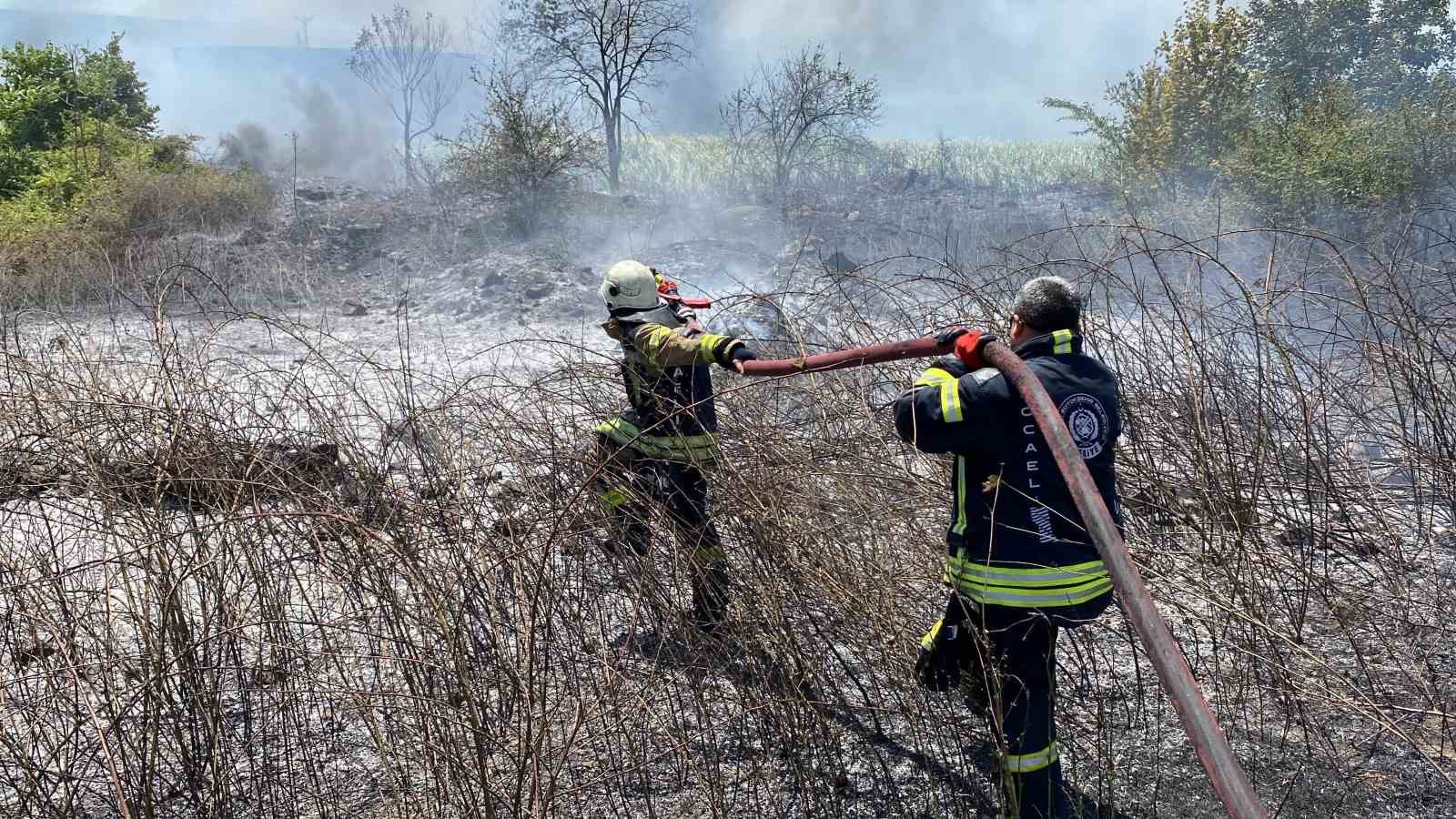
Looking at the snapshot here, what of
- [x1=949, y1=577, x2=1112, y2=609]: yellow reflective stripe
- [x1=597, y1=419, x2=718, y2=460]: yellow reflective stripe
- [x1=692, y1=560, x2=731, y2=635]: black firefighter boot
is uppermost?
[x1=597, y1=419, x2=718, y2=460]: yellow reflective stripe

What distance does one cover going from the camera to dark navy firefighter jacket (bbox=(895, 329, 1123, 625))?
2432mm

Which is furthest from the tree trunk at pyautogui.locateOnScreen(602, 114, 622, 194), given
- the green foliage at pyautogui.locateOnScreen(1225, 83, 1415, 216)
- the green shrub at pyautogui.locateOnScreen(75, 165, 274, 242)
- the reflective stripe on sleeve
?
the reflective stripe on sleeve

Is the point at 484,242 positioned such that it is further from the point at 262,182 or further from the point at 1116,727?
the point at 1116,727

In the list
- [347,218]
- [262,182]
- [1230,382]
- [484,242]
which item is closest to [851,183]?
[484,242]

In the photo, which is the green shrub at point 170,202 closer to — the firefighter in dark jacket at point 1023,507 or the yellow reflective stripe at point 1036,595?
the firefighter in dark jacket at point 1023,507

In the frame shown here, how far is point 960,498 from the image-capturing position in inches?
103

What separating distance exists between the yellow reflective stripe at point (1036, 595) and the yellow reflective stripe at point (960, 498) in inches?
5.9

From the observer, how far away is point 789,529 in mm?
2754

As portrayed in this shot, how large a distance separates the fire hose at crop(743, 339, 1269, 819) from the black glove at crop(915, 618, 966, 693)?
32.8 inches

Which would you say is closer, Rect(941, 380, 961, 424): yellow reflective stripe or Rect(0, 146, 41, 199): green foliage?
Rect(941, 380, 961, 424): yellow reflective stripe

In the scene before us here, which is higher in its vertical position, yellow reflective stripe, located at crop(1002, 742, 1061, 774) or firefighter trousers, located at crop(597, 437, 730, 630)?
firefighter trousers, located at crop(597, 437, 730, 630)

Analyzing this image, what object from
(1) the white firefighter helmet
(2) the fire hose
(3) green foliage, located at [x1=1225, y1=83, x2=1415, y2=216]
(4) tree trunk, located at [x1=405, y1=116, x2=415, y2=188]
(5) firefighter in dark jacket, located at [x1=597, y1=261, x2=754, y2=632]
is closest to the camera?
(2) the fire hose

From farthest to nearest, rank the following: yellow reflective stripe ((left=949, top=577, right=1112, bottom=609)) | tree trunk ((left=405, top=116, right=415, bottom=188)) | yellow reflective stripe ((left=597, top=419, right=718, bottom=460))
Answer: tree trunk ((left=405, top=116, right=415, bottom=188)), yellow reflective stripe ((left=597, top=419, right=718, bottom=460)), yellow reflective stripe ((left=949, top=577, right=1112, bottom=609))

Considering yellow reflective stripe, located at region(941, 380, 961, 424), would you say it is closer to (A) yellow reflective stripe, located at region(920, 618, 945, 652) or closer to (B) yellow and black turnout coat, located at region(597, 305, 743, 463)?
(A) yellow reflective stripe, located at region(920, 618, 945, 652)
